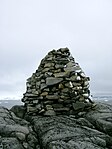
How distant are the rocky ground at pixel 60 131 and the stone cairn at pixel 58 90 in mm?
662

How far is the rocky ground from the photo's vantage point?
1054cm

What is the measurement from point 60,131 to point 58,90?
4.20 meters

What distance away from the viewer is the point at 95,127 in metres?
12.7

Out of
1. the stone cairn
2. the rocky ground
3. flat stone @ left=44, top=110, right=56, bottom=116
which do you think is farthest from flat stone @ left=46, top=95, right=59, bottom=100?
the rocky ground

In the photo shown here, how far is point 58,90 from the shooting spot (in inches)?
614

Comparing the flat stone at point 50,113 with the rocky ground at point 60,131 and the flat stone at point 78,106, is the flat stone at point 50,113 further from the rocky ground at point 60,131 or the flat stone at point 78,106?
the flat stone at point 78,106

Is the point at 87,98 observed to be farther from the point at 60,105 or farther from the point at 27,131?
the point at 27,131

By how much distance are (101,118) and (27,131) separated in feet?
11.7

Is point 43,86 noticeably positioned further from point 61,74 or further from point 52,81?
point 61,74

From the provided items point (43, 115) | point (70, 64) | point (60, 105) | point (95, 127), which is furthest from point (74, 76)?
point (95, 127)

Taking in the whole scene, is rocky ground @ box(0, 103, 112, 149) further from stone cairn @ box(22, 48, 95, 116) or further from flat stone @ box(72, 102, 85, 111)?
stone cairn @ box(22, 48, 95, 116)

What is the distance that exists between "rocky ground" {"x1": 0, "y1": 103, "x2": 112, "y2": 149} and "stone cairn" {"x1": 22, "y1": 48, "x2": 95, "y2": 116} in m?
0.66

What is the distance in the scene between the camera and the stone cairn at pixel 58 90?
15.3 meters

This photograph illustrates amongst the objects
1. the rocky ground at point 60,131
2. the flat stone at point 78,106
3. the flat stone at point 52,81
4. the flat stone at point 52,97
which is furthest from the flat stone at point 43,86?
the flat stone at point 78,106
